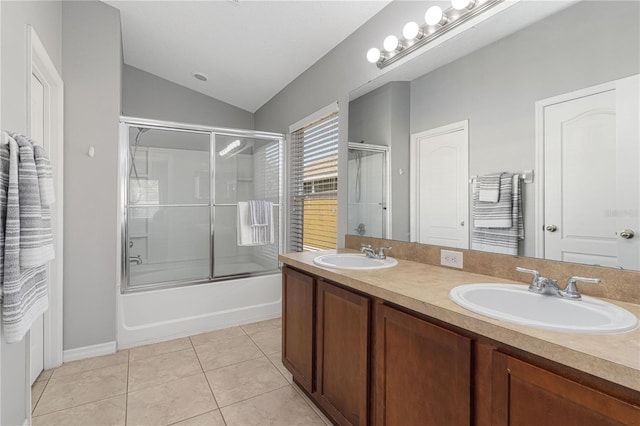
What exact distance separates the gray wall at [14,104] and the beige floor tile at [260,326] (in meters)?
1.63

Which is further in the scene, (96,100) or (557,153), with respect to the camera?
(96,100)

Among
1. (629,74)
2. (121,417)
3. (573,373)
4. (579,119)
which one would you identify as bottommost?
(121,417)

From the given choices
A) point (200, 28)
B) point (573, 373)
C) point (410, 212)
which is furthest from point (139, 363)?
point (200, 28)

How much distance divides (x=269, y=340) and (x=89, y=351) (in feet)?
4.53

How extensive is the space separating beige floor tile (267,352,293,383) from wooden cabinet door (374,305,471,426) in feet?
3.34

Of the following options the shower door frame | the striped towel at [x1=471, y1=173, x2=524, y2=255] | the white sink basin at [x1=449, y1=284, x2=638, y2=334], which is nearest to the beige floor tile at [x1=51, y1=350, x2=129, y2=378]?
the shower door frame

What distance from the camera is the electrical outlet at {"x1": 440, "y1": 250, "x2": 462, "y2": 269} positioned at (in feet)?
5.29

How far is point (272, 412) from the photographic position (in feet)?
5.89

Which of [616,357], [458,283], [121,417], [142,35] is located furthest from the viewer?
[142,35]

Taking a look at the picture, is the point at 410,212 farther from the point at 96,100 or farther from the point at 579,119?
the point at 96,100

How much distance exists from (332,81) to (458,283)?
6.82ft

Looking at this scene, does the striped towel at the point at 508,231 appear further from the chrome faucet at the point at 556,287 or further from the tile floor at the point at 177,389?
the tile floor at the point at 177,389

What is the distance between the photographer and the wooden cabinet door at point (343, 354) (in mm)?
1370

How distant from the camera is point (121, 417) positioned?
1.74m
